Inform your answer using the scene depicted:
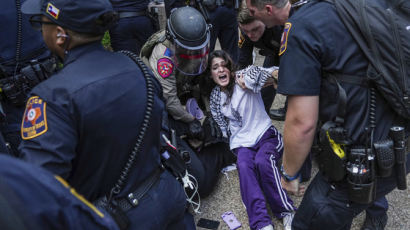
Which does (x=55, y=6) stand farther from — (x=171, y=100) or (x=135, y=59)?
(x=171, y=100)

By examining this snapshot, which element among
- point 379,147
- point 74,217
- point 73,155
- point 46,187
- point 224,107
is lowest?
point 224,107

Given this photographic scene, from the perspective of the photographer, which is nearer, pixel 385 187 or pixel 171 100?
pixel 385 187

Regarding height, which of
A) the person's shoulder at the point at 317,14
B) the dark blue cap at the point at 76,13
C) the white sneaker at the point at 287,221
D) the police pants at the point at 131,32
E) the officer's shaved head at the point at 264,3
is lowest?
the white sneaker at the point at 287,221

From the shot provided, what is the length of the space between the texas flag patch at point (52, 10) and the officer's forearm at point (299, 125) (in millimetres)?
1149

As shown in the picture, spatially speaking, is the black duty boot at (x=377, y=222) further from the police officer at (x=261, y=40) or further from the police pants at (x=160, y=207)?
the police pants at (x=160, y=207)

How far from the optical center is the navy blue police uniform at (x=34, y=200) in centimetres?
62

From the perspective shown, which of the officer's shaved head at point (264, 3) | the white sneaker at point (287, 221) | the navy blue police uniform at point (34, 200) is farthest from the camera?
the white sneaker at point (287, 221)

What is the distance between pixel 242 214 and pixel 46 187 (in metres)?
2.45

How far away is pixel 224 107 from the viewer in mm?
3268

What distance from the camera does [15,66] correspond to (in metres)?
2.59

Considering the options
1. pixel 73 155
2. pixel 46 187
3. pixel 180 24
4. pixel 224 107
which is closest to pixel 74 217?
pixel 46 187

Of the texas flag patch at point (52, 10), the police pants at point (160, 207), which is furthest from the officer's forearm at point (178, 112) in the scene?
the texas flag patch at point (52, 10)

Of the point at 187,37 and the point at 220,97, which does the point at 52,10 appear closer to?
the point at 187,37

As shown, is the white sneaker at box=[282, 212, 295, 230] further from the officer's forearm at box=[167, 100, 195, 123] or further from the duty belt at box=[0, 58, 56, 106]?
the duty belt at box=[0, 58, 56, 106]
